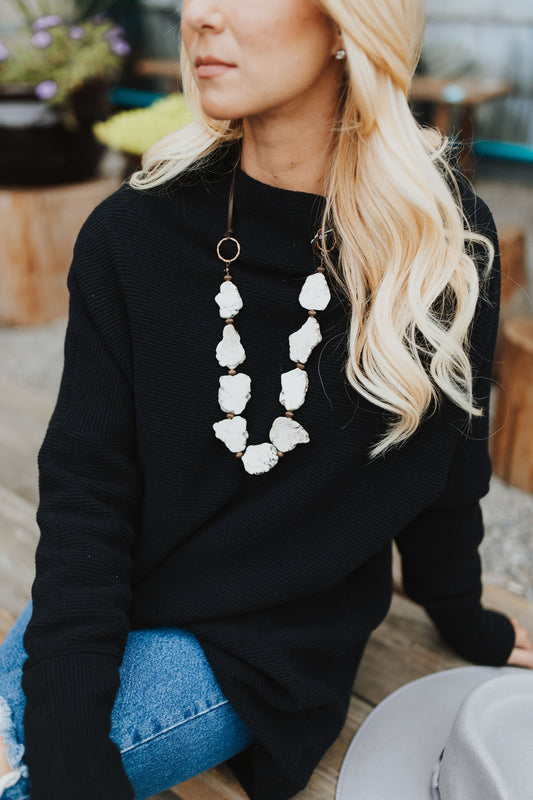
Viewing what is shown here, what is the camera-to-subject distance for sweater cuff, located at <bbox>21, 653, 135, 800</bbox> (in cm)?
95

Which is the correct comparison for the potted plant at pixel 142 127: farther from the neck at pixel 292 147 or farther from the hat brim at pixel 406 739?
Answer: the hat brim at pixel 406 739

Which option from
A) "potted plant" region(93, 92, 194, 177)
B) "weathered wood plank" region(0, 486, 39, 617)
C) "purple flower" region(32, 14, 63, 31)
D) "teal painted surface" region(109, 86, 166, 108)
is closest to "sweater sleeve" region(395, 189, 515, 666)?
"weathered wood plank" region(0, 486, 39, 617)

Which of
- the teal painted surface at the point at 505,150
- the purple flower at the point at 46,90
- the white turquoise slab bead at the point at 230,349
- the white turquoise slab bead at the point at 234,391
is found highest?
the purple flower at the point at 46,90

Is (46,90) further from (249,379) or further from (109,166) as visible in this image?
(249,379)

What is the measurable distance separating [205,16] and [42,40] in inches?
117

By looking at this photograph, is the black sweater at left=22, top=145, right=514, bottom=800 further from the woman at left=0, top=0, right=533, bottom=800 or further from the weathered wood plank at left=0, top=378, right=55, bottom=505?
the weathered wood plank at left=0, top=378, right=55, bottom=505

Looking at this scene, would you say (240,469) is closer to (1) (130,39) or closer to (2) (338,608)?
(2) (338,608)

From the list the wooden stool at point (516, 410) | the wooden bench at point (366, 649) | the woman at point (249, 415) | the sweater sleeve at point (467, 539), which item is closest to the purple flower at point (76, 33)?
the wooden bench at point (366, 649)

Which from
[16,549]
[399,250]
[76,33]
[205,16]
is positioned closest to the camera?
[205,16]

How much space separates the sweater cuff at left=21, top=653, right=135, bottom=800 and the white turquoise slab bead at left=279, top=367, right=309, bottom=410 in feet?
1.43

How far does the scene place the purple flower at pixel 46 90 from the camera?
340cm

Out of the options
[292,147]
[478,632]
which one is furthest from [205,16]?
[478,632]

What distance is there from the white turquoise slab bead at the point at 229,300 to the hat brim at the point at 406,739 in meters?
0.76

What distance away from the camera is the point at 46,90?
340cm
